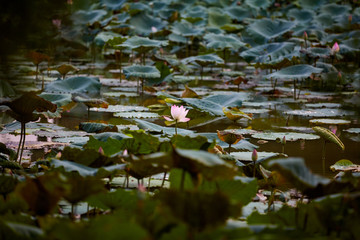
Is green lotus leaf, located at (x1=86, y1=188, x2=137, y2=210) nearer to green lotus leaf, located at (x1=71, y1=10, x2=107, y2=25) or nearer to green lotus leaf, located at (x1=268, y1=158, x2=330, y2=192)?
green lotus leaf, located at (x1=268, y1=158, x2=330, y2=192)

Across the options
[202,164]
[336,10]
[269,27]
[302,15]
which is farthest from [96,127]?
[336,10]

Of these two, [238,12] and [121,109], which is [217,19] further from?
[121,109]

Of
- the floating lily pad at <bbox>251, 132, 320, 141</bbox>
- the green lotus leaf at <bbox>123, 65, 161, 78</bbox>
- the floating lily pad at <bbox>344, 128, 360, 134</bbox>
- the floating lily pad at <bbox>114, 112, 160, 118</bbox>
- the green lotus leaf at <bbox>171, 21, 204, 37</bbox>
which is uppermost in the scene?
the green lotus leaf at <bbox>171, 21, 204, 37</bbox>

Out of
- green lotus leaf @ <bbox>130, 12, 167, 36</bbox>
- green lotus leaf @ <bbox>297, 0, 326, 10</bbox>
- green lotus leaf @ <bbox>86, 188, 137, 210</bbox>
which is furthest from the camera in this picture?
green lotus leaf @ <bbox>297, 0, 326, 10</bbox>

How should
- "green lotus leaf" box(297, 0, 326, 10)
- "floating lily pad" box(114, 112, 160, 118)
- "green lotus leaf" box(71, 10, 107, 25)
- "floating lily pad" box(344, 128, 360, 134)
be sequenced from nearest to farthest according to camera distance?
"floating lily pad" box(344, 128, 360, 134)
"floating lily pad" box(114, 112, 160, 118)
"green lotus leaf" box(71, 10, 107, 25)
"green lotus leaf" box(297, 0, 326, 10)

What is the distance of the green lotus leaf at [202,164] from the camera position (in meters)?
1.00

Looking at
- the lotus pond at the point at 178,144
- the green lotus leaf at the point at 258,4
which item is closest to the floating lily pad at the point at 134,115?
the lotus pond at the point at 178,144

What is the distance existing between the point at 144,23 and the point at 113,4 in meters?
2.23

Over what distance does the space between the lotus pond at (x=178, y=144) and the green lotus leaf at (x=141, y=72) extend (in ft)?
0.04

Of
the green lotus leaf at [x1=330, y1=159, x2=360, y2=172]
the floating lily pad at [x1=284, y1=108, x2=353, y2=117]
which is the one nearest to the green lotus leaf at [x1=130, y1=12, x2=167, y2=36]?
the floating lily pad at [x1=284, y1=108, x2=353, y2=117]

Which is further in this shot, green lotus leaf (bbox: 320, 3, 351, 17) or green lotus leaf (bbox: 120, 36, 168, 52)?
green lotus leaf (bbox: 320, 3, 351, 17)

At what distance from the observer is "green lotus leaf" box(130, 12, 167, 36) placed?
735 centimetres

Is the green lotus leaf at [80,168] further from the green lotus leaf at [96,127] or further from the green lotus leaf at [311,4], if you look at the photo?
the green lotus leaf at [311,4]

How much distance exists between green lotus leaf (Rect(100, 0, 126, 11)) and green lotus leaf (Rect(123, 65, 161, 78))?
5.36m
